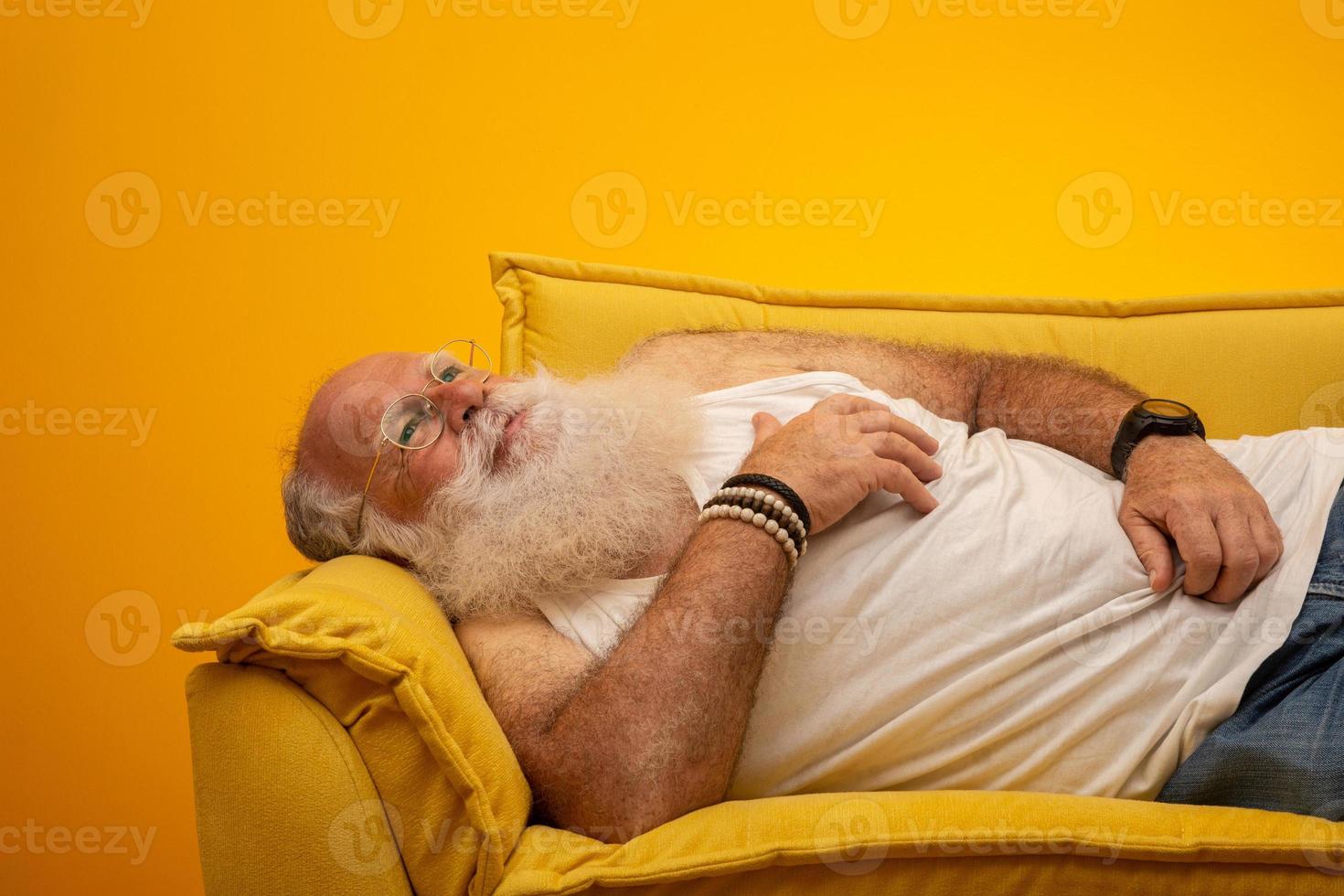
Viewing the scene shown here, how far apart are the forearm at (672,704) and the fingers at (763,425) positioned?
1.11 feet

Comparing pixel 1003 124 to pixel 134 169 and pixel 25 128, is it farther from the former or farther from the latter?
pixel 25 128

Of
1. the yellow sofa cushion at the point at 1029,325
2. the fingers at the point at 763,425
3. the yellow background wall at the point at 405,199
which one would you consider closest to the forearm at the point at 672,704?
the fingers at the point at 763,425

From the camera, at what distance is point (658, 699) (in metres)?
1.28

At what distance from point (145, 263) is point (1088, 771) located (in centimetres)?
233

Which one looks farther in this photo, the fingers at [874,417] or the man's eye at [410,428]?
the man's eye at [410,428]

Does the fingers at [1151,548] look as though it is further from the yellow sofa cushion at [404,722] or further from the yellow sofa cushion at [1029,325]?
the yellow sofa cushion at [404,722]

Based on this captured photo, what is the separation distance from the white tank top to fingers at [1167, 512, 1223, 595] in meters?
0.03

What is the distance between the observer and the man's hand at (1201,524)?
141cm

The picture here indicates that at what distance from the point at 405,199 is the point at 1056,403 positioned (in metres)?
1.65

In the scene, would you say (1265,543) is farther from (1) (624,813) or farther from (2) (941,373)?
(1) (624,813)

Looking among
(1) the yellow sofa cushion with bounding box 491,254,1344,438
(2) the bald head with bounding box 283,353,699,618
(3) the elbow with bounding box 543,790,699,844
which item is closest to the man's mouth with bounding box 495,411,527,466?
(2) the bald head with bounding box 283,353,699,618

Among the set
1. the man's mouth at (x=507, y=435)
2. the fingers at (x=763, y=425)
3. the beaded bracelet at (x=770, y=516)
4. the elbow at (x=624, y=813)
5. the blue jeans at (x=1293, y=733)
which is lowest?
the elbow at (x=624, y=813)

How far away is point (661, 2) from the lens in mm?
2693

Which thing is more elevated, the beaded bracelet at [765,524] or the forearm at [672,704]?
the beaded bracelet at [765,524]
